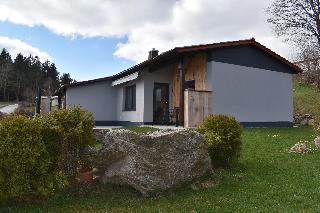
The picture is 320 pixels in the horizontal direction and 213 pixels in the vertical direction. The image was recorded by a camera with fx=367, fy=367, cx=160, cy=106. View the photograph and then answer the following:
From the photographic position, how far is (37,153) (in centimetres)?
602

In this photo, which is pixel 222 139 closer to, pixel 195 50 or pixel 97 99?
pixel 195 50

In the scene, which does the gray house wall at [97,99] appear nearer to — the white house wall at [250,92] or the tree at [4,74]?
the white house wall at [250,92]

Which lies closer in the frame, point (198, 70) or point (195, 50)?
point (195, 50)

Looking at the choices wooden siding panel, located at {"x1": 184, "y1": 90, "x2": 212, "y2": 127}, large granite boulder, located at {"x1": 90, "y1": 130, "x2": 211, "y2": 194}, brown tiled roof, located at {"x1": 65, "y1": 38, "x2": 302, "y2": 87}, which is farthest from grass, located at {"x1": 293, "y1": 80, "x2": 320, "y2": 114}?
large granite boulder, located at {"x1": 90, "y1": 130, "x2": 211, "y2": 194}

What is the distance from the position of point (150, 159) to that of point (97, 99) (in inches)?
698

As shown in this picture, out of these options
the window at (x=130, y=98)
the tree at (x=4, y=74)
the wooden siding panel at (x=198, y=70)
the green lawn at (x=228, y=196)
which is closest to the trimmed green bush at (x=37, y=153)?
the green lawn at (x=228, y=196)

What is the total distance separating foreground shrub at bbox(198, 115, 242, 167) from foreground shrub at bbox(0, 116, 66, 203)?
344 centimetres

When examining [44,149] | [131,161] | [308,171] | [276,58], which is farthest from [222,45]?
[44,149]

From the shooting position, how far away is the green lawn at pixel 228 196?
584 cm

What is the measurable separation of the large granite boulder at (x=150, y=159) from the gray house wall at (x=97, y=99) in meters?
16.7

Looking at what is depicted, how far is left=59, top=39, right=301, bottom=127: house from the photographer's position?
16.0m

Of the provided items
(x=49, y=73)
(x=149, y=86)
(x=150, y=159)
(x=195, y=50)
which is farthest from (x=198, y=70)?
(x=49, y=73)

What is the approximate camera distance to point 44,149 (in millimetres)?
6121

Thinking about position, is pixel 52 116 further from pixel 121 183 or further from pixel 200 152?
pixel 200 152
